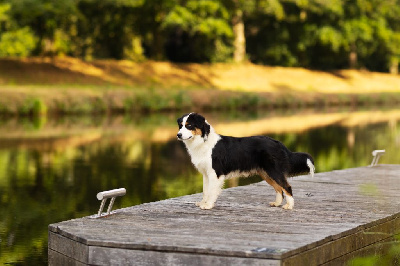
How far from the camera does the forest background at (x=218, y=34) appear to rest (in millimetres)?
48656

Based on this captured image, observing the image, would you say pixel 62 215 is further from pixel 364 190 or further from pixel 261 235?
pixel 261 235

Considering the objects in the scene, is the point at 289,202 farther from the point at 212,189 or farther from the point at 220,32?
the point at 220,32

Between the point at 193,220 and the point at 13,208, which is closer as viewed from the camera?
the point at 193,220

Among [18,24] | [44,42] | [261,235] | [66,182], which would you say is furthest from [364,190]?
[44,42]

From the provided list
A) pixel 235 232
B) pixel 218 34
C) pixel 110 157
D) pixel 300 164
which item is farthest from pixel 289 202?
pixel 218 34

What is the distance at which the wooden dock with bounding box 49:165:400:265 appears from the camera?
6.68m

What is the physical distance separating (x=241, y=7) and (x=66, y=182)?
126 ft

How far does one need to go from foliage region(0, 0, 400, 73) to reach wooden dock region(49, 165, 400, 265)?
3429cm

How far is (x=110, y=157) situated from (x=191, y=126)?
13.0 metres

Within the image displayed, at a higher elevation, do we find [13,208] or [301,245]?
[301,245]

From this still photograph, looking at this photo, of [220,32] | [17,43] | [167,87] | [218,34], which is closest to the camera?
[167,87]

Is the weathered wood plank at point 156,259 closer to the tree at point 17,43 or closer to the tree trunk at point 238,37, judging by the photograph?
the tree trunk at point 238,37

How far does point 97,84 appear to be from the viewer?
152 ft

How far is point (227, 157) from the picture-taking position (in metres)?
8.69
